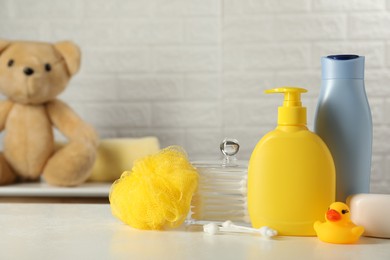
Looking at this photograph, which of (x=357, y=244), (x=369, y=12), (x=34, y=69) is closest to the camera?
(x=357, y=244)

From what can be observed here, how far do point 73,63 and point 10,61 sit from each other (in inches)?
7.0

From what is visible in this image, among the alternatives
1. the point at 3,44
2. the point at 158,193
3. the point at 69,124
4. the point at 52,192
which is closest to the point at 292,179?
the point at 158,193

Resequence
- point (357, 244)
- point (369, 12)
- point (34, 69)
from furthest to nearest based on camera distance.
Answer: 1. point (369, 12)
2. point (34, 69)
3. point (357, 244)

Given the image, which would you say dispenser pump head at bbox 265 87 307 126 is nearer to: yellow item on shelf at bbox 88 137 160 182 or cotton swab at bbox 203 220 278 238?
cotton swab at bbox 203 220 278 238

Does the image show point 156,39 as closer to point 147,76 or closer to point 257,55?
point 147,76

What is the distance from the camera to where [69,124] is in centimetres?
180

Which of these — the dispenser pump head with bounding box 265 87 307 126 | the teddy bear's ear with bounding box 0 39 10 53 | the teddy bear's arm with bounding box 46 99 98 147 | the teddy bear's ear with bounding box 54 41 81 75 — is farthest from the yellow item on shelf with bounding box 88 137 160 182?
the dispenser pump head with bounding box 265 87 307 126

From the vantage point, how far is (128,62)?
1.98m


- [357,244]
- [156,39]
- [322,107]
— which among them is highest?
[156,39]

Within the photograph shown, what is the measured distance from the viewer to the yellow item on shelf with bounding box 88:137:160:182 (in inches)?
72.1

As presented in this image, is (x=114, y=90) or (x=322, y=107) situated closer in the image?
(x=322, y=107)

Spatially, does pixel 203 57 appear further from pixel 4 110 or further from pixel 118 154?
pixel 4 110

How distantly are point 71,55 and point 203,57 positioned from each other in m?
0.42

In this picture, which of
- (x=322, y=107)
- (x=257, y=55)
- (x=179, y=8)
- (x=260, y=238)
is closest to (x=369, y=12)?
(x=257, y=55)
